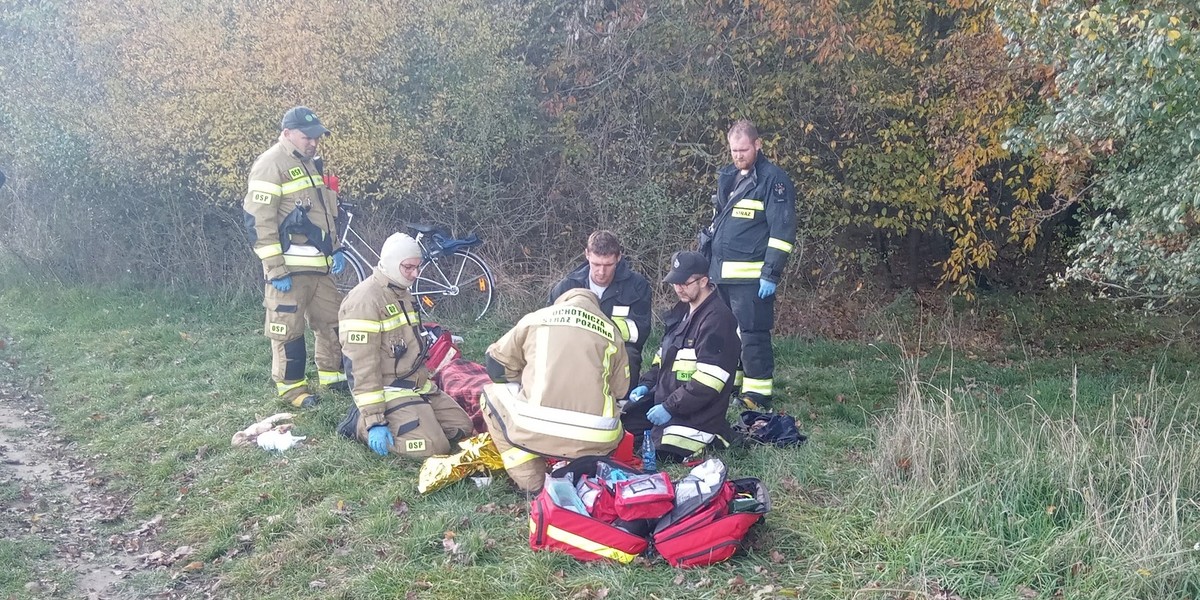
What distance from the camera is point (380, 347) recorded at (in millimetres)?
5625

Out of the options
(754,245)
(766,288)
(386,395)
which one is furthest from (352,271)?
(766,288)

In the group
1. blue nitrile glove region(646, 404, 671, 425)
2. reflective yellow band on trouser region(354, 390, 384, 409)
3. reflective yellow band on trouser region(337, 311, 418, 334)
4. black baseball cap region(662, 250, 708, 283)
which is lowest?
blue nitrile glove region(646, 404, 671, 425)

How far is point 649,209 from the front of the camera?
9.95 m

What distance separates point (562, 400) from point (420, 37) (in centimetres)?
629

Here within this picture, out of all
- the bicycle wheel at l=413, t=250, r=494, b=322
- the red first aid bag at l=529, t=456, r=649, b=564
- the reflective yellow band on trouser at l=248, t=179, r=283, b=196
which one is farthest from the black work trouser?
the bicycle wheel at l=413, t=250, r=494, b=322

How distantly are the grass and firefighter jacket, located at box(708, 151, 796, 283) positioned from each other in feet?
3.60

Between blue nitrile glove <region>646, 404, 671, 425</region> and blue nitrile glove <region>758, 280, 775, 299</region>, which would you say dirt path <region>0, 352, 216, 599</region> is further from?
blue nitrile glove <region>758, 280, 775, 299</region>

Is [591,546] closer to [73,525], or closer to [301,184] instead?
[73,525]

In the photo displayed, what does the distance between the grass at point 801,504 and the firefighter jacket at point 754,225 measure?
1099mm

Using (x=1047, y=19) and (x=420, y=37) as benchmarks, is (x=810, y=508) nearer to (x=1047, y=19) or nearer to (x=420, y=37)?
(x=1047, y=19)

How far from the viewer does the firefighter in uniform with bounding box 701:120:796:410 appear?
6.36 meters

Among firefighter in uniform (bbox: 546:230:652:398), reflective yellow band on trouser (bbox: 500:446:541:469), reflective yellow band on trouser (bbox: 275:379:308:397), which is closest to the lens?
reflective yellow band on trouser (bbox: 500:446:541:469)

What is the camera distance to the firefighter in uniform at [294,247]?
6637 millimetres

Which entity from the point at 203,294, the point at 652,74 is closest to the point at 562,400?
the point at 652,74
